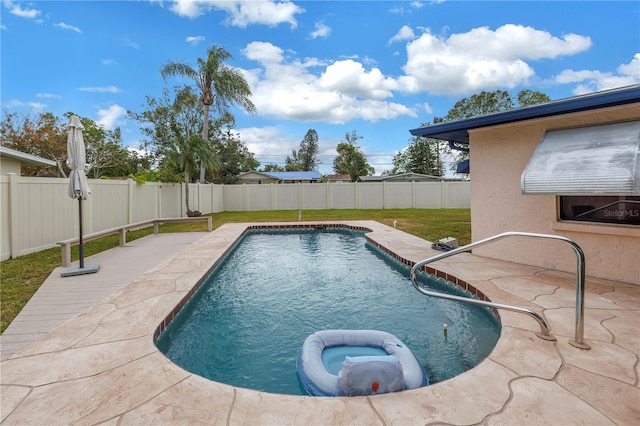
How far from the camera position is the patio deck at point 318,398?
207 centimetres

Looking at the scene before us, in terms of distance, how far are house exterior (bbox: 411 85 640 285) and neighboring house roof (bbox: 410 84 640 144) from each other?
0.01 m

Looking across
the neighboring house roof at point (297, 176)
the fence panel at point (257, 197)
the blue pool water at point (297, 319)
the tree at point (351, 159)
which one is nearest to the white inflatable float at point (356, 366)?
the blue pool water at point (297, 319)

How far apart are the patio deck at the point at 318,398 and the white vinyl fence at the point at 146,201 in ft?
17.3

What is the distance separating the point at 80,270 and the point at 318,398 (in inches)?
215

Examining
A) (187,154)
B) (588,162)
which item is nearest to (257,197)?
(187,154)

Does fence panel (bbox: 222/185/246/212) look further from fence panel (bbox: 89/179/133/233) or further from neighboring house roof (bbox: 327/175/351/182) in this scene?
neighboring house roof (bbox: 327/175/351/182)

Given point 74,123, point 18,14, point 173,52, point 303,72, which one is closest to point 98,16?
point 18,14

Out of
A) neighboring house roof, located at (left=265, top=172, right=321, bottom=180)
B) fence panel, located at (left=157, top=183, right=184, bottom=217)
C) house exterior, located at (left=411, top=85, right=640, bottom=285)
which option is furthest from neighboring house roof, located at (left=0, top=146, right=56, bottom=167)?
neighboring house roof, located at (left=265, top=172, right=321, bottom=180)

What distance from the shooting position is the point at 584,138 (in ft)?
15.5

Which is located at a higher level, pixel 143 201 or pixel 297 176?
pixel 297 176

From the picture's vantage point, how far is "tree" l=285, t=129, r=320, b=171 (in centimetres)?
5506

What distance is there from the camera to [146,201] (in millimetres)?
12953

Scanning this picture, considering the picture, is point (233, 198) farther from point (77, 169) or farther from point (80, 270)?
point (80, 270)

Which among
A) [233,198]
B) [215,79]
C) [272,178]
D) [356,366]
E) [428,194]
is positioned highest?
[215,79]
